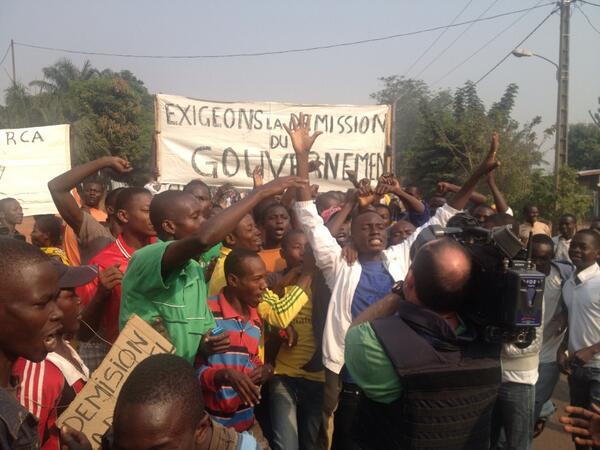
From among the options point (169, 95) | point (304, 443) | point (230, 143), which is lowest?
point (304, 443)

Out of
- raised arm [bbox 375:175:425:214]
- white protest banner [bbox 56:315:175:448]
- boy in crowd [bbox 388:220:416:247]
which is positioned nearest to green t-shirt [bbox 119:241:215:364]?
white protest banner [bbox 56:315:175:448]

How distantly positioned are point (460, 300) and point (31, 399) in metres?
A: 1.50

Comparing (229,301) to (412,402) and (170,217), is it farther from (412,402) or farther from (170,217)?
(412,402)

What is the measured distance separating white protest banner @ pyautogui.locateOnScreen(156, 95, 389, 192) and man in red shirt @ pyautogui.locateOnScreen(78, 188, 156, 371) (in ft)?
11.9

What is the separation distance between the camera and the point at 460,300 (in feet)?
6.18

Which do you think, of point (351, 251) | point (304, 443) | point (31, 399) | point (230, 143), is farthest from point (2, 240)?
point (230, 143)

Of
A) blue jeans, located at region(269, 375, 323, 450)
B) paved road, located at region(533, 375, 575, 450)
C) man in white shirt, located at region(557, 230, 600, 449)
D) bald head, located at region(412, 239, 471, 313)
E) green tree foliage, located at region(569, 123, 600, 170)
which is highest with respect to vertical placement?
green tree foliage, located at region(569, 123, 600, 170)

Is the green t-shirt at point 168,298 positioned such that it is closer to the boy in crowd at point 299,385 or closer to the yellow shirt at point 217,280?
the yellow shirt at point 217,280

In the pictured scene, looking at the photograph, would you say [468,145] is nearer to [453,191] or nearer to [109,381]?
[453,191]

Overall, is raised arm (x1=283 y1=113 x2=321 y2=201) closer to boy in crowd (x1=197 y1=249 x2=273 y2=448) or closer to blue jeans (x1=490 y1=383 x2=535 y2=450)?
boy in crowd (x1=197 y1=249 x2=273 y2=448)

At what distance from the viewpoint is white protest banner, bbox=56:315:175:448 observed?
2.01 m

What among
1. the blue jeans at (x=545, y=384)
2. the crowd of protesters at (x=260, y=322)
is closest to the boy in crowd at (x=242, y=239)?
the crowd of protesters at (x=260, y=322)

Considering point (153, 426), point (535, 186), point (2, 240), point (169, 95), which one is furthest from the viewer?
point (535, 186)

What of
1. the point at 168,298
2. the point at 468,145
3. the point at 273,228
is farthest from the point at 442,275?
the point at 468,145
